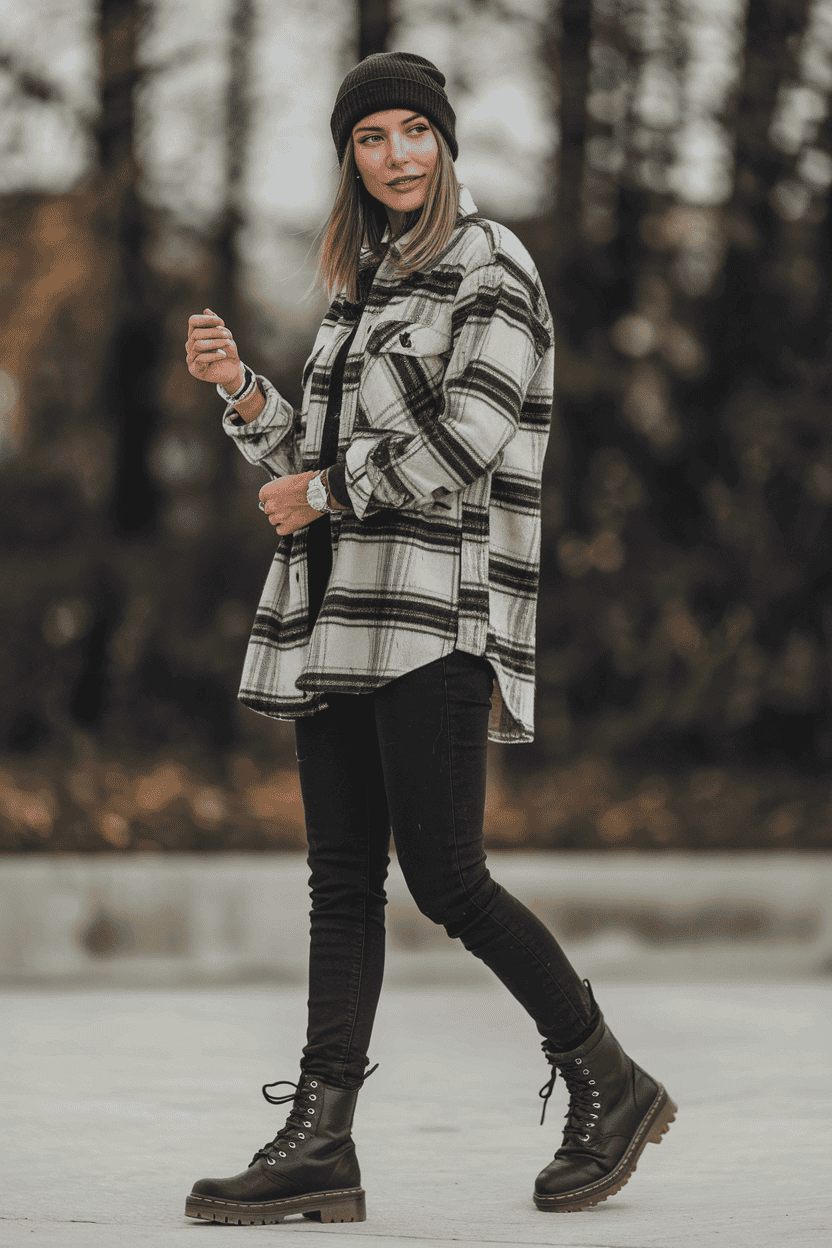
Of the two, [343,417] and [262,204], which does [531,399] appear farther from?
[262,204]

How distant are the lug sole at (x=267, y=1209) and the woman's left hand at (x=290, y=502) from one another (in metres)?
0.98

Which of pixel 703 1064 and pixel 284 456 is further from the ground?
pixel 284 456

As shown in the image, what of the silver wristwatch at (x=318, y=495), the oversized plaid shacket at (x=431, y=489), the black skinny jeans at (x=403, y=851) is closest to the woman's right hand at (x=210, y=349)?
the oversized plaid shacket at (x=431, y=489)

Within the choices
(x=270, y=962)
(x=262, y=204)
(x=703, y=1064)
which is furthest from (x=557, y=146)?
(x=703, y=1064)

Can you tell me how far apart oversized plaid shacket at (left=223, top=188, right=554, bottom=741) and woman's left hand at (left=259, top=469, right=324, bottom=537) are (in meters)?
0.06

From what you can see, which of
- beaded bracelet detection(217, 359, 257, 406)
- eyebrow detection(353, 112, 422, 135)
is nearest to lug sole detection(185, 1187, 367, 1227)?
beaded bracelet detection(217, 359, 257, 406)

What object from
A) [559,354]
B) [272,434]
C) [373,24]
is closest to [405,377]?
[272,434]

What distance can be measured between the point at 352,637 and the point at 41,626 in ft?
13.4

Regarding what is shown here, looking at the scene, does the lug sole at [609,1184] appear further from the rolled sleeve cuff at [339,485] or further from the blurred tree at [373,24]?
the blurred tree at [373,24]

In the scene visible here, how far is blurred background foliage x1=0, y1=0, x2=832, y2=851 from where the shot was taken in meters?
6.04

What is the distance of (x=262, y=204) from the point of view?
620cm

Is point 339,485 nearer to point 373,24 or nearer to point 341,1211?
point 341,1211

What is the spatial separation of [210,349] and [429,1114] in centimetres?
166

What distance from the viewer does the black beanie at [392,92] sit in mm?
2354
